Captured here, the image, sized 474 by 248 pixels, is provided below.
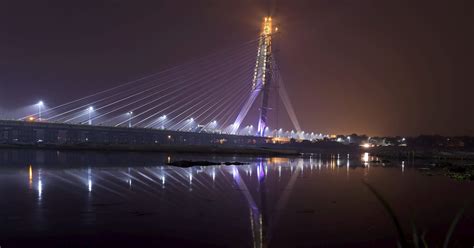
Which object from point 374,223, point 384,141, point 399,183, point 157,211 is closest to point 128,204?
point 157,211

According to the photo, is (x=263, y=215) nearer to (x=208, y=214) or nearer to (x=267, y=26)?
(x=208, y=214)

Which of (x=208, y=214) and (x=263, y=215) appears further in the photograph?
(x=263, y=215)

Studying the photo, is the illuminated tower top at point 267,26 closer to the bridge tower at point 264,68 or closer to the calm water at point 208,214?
the bridge tower at point 264,68

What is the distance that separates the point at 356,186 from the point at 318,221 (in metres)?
9.41

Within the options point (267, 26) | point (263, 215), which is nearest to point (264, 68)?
point (267, 26)

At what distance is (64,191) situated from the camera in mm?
14695

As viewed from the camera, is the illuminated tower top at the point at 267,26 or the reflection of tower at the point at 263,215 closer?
the reflection of tower at the point at 263,215

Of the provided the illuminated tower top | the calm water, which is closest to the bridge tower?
the illuminated tower top

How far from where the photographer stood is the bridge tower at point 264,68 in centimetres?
5903

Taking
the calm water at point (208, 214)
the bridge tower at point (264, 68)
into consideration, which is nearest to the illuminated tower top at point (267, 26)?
the bridge tower at point (264, 68)

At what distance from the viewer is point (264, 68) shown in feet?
195

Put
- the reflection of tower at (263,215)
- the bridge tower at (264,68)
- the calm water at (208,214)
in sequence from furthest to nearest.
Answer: the bridge tower at (264,68) → the reflection of tower at (263,215) → the calm water at (208,214)

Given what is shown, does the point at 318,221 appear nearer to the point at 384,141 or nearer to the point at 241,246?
the point at 241,246

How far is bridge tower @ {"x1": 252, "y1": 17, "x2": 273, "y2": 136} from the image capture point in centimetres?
5903
